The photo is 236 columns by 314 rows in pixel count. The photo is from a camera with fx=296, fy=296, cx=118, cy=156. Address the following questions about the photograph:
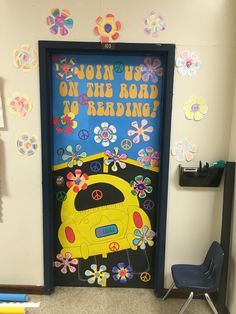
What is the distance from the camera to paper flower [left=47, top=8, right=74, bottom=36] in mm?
2141

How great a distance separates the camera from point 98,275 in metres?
2.57

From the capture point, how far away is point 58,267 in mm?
2555

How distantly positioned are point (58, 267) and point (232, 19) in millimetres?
2393

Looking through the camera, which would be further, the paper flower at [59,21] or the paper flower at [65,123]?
the paper flower at [65,123]

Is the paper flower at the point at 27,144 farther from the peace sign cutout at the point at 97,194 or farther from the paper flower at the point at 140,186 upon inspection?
the paper flower at the point at 140,186

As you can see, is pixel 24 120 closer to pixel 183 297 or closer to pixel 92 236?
pixel 92 236

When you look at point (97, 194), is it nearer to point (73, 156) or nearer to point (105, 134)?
point (73, 156)

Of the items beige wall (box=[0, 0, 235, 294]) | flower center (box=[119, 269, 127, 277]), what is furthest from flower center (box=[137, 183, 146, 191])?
flower center (box=[119, 269, 127, 277])

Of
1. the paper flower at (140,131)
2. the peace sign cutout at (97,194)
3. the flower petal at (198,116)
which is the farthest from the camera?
the peace sign cutout at (97,194)

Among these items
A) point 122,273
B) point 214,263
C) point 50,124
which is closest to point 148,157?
point 50,124

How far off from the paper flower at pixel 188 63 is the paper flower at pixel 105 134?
2.23 feet

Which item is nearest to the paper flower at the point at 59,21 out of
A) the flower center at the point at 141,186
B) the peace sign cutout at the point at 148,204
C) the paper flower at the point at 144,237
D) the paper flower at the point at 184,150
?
the paper flower at the point at 184,150

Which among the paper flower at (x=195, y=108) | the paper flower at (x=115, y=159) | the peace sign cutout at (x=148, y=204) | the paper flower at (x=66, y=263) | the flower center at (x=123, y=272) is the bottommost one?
the flower center at (x=123, y=272)

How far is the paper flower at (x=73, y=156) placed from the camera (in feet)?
7.85
